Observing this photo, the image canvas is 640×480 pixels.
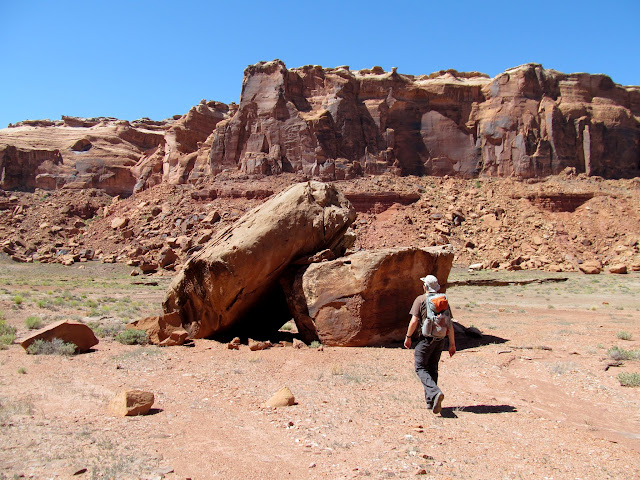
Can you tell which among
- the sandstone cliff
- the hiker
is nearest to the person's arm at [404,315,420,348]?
the hiker

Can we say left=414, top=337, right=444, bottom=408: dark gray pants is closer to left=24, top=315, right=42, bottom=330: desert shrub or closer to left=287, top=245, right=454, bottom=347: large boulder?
left=287, top=245, right=454, bottom=347: large boulder

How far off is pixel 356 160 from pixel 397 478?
149ft

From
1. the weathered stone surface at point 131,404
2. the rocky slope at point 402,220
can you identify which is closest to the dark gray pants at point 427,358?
the weathered stone surface at point 131,404

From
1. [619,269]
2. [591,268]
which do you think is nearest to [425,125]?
[591,268]

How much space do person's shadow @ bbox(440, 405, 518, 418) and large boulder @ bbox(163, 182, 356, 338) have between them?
4927mm

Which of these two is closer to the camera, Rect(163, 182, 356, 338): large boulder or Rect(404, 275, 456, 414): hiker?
Rect(404, 275, 456, 414): hiker

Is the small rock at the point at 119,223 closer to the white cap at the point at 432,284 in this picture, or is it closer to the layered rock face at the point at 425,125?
the layered rock face at the point at 425,125

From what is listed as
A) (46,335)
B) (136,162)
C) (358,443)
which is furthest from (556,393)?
(136,162)

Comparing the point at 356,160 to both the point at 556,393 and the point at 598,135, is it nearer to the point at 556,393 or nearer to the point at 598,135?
the point at 598,135

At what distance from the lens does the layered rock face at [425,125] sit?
47875 millimetres

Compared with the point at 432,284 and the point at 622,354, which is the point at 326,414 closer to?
the point at 432,284

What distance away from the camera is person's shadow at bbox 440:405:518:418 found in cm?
564

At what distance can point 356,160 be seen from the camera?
4822 centimetres

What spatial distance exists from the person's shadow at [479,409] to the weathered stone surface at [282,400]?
171cm
